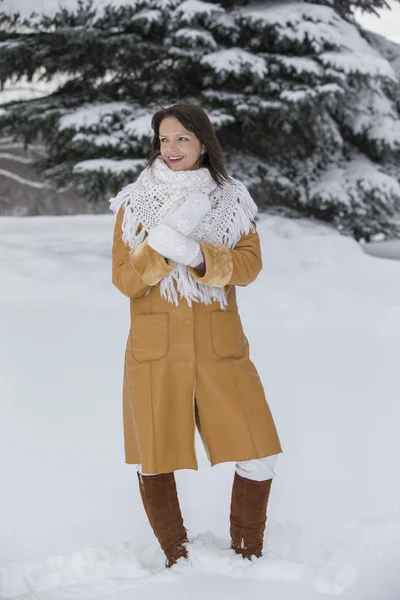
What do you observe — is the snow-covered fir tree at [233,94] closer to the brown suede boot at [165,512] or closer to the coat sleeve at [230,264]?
the coat sleeve at [230,264]

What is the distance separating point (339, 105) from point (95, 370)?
14.9 ft

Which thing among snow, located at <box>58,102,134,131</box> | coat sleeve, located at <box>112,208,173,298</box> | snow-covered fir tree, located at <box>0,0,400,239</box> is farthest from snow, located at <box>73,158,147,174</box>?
coat sleeve, located at <box>112,208,173,298</box>

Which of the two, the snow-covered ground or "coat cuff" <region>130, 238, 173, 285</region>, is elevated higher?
"coat cuff" <region>130, 238, 173, 285</region>

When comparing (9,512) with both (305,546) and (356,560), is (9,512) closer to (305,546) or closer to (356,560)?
(305,546)

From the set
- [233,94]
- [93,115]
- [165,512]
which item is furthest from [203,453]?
[233,94]

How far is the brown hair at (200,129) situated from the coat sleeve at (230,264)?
0.22m

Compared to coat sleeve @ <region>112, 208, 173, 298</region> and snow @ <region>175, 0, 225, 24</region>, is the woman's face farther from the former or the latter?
snow @ <region>175, 0, 225, 24</region>

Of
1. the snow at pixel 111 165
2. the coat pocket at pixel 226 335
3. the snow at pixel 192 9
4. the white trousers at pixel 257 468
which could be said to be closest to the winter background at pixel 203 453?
the white trousers at pixel 257 468

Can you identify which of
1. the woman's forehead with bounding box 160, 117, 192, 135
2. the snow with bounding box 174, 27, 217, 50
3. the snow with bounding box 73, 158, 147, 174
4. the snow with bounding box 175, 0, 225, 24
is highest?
the snow with bounding box 175, 0, 225, 24

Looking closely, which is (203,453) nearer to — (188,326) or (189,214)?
(188,326)

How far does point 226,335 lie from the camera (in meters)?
2.29

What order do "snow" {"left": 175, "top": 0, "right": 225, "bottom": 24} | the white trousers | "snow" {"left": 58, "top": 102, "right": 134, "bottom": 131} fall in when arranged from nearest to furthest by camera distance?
the white trousers → "snow" {"left": 175, "top": 0, "right": 225, "bottom": 24} → "snow" {"left": 58, "top": 102, "right": 134, "bottom": 131}

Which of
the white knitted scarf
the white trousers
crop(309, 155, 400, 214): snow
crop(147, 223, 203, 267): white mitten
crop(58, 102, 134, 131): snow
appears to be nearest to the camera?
crop(147, 223, 203, 267): white mitten

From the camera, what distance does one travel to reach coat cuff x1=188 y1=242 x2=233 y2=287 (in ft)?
6.98
